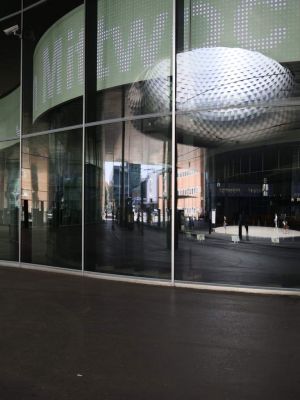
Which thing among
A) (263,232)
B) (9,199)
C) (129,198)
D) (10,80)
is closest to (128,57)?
(129,198)

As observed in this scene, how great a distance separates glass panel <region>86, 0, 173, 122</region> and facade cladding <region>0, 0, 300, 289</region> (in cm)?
3

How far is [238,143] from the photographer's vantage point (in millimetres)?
10453

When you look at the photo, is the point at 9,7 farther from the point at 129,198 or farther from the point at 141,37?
the point at 129,198

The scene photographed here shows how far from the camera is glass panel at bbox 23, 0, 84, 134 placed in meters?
12.5

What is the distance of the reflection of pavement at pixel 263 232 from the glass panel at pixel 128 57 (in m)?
2.79

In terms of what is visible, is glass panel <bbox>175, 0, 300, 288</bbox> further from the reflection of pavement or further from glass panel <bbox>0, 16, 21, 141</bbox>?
glass panel <bbox>0, 16, 21, 141</bbox>

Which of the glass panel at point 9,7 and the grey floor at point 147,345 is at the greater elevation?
the glass panel at point 9,7

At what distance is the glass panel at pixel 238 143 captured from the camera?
→ 1012cm

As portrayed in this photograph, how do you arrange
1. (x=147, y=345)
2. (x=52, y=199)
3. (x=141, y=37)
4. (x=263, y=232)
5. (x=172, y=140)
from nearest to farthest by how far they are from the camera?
(x=147, y=345), (x=263, y=232), (x=172, y=140), (x=141, y=37), (x=52, y=199)

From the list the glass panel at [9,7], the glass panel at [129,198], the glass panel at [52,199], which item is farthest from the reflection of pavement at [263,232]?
the glass panel at [9,7]

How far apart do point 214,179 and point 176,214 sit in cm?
106

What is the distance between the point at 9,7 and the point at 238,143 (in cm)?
798

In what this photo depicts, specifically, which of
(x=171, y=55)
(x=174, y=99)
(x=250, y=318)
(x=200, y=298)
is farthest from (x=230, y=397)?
(x=171, y=55)

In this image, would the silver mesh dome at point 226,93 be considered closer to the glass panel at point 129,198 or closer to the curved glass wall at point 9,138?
the glass panel at point 129,198
